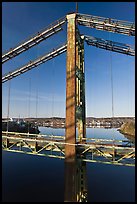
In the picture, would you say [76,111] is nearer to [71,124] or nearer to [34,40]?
[71,124]

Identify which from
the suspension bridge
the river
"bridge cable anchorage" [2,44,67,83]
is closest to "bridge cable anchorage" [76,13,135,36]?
the suspension bridge

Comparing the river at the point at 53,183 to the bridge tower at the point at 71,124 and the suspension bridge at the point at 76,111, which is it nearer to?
the suspension bridge at the point at 76,111

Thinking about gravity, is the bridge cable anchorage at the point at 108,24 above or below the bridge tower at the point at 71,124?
above

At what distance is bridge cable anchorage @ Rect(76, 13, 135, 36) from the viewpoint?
44.1 ft

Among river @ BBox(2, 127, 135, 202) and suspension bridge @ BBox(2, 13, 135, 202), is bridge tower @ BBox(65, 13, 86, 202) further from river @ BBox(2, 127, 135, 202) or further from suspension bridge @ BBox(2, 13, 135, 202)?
river @ BBox(2, 127, 135, 202)

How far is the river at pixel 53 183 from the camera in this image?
22609 millimetres

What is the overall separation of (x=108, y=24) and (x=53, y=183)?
2348 centimetres

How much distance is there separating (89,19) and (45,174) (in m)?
26.9

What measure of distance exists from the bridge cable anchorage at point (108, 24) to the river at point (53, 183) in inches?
386

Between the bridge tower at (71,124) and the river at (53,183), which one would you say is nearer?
the bridge tower at (71,124)

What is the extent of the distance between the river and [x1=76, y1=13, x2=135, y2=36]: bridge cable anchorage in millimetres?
9802

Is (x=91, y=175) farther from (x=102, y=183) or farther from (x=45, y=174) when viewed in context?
(x=45, y=174)

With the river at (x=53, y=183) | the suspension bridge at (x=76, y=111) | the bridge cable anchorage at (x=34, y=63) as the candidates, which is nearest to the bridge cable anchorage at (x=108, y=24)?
the suspension bridge at (x=76, y=111)

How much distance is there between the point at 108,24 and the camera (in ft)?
44.7
